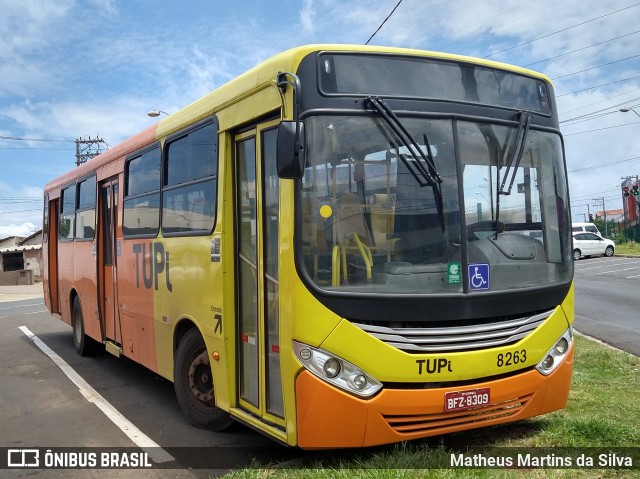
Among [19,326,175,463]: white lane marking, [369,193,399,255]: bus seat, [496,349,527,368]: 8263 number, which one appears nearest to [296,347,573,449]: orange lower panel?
[496,349,527,368]: 8263 number

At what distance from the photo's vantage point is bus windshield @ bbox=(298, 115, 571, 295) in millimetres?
4566

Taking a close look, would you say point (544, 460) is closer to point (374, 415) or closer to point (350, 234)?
point (374, 415)

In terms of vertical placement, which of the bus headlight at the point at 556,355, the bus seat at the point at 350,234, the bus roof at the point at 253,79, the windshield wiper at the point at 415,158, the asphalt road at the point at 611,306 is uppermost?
the bus roof at the point at 253,79

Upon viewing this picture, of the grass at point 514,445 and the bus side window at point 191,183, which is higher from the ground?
the bus side window at point 191,183

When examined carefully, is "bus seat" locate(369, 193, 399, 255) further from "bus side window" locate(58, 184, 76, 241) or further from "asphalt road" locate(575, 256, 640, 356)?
"bus side window" locate(58, 184, 76, 241)

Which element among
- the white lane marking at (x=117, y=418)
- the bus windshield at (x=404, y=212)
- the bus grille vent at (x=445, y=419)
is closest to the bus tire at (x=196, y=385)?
the white lane marking at (x=117, y=418)

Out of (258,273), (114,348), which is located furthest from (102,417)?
(258,273)

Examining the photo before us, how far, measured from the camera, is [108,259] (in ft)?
30.9

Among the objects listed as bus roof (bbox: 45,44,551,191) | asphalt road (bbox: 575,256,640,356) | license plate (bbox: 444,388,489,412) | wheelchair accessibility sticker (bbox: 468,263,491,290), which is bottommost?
asphalt road (bbox: 575,256,640,356)

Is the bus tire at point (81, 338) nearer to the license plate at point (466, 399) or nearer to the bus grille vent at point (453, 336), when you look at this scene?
the bus grille vent at point (453, 336)

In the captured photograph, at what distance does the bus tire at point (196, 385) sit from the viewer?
625 cm

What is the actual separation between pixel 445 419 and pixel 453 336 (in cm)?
59

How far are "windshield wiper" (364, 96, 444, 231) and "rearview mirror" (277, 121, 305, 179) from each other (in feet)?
1.98

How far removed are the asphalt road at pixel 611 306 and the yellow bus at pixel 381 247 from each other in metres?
5.59
